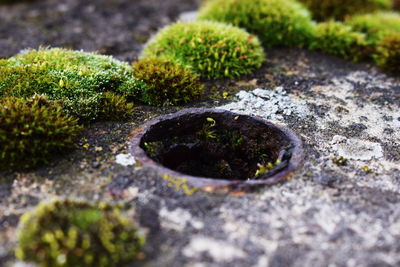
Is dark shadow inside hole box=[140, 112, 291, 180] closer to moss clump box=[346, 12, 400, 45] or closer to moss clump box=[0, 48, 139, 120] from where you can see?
moss clump box=[0, 48, 139, 120]

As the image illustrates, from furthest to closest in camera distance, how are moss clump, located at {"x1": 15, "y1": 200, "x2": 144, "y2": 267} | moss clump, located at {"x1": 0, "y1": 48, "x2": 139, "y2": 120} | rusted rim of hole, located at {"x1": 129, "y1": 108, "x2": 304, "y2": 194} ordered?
moss clump, located at {"x1": 0, "y1": 48, "x2": 139, "y2": 120}
rusted rim of hole, located at {"x1": 129, "y1": 108, "x2": 304, "y2": 194}
moss clump, located at {"x1": 15, "y1": 200, "x2": 144, "y2": 267}

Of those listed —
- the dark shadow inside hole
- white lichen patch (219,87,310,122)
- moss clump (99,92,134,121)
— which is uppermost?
moss clump (99,92,134,121)

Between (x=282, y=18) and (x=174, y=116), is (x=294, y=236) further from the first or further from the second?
(x=282, y=18)

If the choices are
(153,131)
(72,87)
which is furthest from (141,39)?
(153,131)

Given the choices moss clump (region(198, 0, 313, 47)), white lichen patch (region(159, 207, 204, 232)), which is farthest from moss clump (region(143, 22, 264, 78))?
white lichen patch (region(159, 207, 204, 232))

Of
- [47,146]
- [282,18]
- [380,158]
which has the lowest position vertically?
[380,158]

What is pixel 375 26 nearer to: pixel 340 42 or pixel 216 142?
pixel 340 42

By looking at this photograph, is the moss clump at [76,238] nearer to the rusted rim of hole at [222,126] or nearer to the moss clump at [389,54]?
the rusted rim of hole at [222,126]

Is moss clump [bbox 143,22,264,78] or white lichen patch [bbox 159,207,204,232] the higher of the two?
moss clump [bbox 143,22,264,78]
